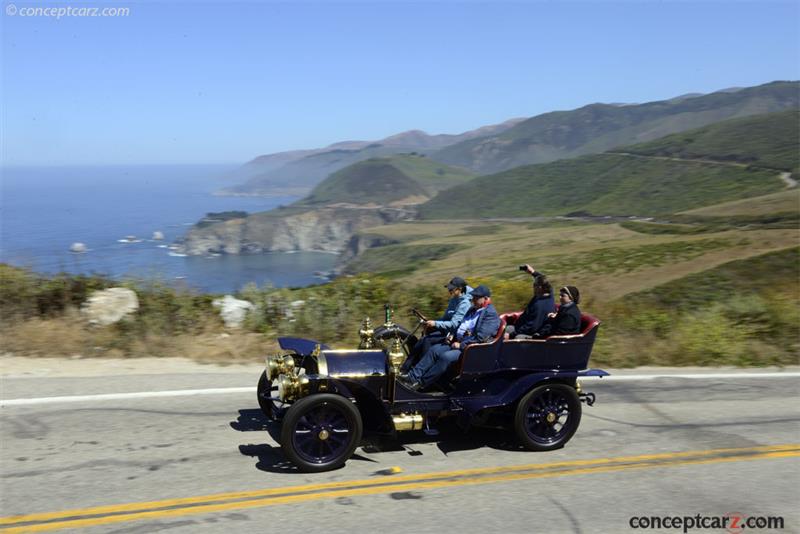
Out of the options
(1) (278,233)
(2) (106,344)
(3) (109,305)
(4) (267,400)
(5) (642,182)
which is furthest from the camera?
(1) (278,233)

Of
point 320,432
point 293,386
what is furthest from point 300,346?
point 320,432

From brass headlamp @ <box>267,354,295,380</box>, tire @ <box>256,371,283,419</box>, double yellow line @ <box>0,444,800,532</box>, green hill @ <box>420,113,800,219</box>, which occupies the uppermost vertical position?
green hill @ <box>420,113,800,219</box>

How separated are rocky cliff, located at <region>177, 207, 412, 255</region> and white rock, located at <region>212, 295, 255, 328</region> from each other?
466ft

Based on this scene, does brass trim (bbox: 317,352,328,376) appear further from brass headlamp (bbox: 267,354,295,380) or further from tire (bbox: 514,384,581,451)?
tire (bbox: 514,384,581,451)

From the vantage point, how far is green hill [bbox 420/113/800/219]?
117 metres

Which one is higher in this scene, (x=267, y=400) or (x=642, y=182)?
(x=642, y=182)

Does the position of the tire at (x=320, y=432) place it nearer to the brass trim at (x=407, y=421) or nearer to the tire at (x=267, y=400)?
the brass trim at (x=407, y=421)

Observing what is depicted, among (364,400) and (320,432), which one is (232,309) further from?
(320,432)

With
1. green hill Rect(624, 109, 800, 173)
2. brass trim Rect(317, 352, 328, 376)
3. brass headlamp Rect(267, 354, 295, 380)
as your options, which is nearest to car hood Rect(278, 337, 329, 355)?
brass headlamp Rect(267, 354, 295, 380)

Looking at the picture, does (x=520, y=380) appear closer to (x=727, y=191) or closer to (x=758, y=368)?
(x=758, y=368)

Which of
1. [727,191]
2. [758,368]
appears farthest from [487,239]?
[758,368]

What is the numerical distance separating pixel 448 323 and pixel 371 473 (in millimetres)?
1919

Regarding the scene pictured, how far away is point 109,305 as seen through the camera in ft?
34.9

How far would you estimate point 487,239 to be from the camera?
111 meters
